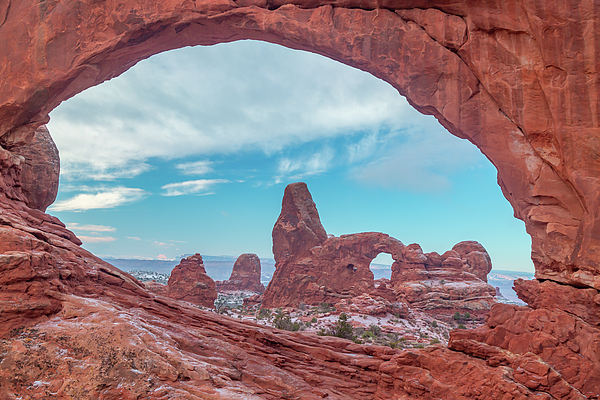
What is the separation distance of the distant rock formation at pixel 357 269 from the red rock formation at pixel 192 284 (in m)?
10.7

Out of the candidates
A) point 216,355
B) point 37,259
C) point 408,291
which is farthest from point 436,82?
point 408,291

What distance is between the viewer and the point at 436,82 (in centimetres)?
855

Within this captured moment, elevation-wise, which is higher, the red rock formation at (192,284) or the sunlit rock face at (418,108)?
the sunlit rock face at (418,108)

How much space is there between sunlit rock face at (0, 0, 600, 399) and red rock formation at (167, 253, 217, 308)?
26.3 metres

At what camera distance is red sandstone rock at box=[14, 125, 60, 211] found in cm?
1092

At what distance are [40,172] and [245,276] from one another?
56.9 m

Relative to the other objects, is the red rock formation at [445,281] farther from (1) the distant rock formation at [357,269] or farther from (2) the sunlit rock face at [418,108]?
(2) the sunlit rock face at [418,108]

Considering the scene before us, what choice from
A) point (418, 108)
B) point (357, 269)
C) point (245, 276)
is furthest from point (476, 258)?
point (245, 276)

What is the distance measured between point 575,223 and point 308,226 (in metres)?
40.4

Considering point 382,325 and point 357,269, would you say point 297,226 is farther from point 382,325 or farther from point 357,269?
point 382,325

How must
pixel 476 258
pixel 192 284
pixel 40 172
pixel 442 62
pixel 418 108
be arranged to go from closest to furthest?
pixel 442 62 → pixel 418 108 → pixel 40 172 → pixel 192 284 → pixel 476 258

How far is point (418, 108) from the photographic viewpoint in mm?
9008

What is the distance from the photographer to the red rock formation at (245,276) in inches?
2498

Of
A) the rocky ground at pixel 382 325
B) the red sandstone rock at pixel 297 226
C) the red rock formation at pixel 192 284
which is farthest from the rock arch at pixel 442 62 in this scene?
the red sandstone rock at pixel 297 226
